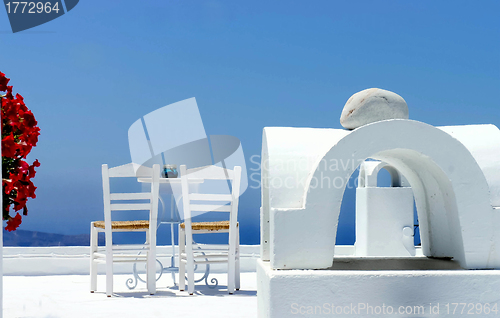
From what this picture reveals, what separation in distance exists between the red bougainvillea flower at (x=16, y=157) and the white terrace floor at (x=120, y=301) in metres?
2.31

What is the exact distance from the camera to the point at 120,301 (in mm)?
5023

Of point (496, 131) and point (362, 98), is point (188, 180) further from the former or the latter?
point (496, 131)

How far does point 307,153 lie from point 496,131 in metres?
1.40

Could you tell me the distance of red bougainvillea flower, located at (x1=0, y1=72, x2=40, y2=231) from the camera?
2.29 meters

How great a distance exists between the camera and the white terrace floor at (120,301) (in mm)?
4484

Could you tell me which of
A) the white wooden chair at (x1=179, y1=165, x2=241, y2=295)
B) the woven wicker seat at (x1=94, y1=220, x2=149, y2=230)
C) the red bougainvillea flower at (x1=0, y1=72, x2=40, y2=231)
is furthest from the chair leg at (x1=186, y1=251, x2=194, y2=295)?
the red bougainvillea flower at (x1=0, y1=72, x2=40, y2=231)

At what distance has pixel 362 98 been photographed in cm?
329

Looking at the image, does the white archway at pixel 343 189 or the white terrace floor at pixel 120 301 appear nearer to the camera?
the white archway at pixel 343 189

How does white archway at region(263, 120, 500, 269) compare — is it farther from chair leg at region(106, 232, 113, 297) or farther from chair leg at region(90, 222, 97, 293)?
chair leg at region(90, 222, 97, 293)

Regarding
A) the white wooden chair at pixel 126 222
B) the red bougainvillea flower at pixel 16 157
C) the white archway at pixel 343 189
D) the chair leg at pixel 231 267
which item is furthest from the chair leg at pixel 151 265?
the red bougainvillea flower at pixel 16 157

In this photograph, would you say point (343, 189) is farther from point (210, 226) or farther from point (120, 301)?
point (120, 301)

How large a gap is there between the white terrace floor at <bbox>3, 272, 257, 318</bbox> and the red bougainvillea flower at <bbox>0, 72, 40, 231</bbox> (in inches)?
90.9

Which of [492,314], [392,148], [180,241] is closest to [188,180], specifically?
[180,241]

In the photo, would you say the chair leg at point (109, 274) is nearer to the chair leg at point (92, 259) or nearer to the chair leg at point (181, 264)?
the chair leg at point (92, 259)
